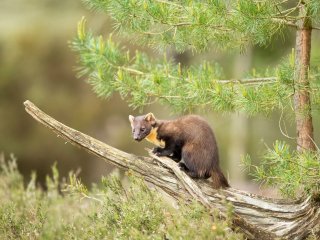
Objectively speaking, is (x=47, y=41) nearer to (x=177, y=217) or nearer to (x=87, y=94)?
(x=87, y=94)

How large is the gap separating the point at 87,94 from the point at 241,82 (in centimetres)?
1302

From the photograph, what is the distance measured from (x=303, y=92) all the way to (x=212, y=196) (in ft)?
4.59

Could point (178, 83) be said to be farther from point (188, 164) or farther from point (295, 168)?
point (295, 168)

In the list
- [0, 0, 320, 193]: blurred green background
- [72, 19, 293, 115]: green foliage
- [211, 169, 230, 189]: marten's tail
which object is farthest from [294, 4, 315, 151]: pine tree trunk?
[0, 0, 320, 193]: blurred green background

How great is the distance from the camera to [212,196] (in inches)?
299

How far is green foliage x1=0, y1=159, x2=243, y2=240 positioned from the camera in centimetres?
645

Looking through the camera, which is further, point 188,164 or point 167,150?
point 167,150

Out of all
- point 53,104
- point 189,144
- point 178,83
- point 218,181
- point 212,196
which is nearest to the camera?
point 212,196

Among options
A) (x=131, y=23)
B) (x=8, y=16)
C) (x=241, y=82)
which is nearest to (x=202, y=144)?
(x=241, y=82)

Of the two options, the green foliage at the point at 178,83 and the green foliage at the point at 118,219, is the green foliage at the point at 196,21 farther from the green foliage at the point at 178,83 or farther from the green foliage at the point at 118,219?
the green foliage at the point at 118,219

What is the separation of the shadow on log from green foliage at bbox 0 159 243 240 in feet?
0.64

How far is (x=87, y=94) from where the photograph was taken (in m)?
21.0

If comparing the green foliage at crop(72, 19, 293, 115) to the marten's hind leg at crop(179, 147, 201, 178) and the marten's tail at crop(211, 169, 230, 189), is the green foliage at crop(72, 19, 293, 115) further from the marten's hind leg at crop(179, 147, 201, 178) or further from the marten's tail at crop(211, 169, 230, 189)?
the marten's tail at crop(211, 169, 230, 189)

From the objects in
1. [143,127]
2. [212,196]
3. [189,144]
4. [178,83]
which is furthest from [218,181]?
[178,83]
